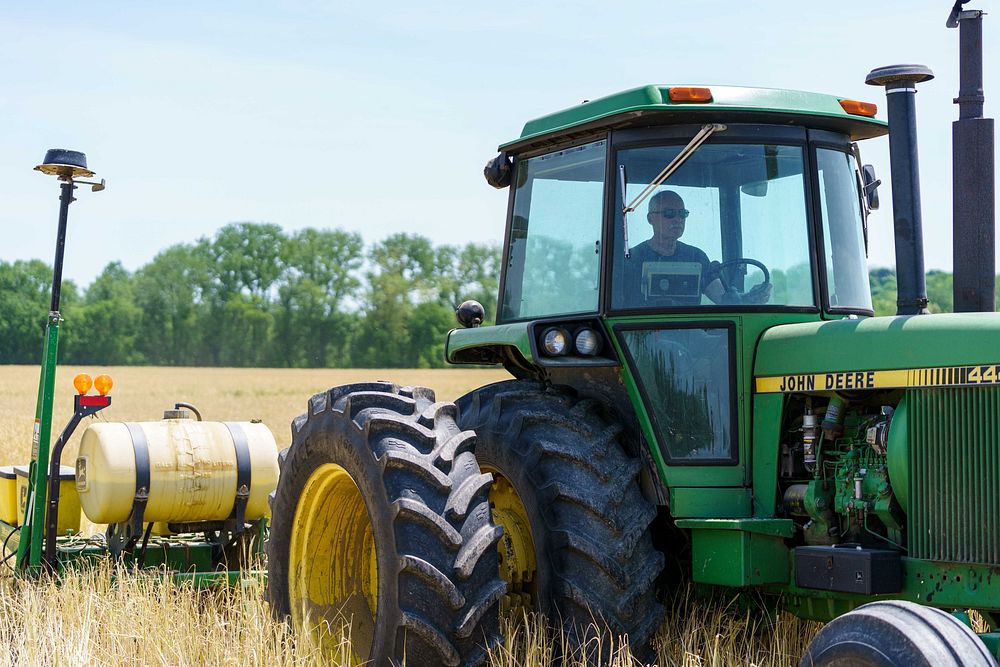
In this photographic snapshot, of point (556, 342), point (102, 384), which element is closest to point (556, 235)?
point (556, 342)

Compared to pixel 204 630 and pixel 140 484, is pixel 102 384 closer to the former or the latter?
pixel 140 484

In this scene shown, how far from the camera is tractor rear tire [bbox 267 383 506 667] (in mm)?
3957

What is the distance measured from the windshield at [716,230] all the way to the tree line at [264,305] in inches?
2028

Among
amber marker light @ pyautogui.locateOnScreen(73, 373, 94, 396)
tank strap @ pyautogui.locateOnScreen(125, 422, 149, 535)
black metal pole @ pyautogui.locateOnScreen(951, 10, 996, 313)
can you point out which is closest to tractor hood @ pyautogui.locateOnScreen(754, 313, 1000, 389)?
black metal pole @ pyautogui.locateOnScreen(951, 10, 996, 313)

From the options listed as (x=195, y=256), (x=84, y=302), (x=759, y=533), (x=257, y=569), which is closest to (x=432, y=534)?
(x=759, y=533)

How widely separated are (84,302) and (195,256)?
35.4 feet

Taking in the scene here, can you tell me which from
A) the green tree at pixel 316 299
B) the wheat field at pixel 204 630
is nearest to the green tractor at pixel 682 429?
the wheat field at pixel 204 630

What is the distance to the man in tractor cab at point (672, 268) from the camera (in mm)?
4711

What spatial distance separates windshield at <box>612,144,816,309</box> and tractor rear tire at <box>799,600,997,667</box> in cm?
162

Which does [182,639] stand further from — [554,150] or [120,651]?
[554,150]

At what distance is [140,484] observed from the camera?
6.29 metres

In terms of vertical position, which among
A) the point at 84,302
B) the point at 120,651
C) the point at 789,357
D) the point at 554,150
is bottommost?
the point at 120,651

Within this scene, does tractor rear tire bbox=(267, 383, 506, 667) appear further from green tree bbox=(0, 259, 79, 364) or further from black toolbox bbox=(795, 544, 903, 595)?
green tree bbox=(0, 259, 79, 364)

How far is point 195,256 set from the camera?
70812mm
